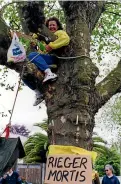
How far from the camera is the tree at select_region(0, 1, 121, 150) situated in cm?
538

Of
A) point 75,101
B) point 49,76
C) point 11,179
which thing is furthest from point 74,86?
point 11,179

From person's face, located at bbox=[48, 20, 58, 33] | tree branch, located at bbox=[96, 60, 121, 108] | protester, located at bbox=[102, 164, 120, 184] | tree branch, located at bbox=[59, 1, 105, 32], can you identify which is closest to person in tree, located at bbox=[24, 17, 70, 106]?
person's face, located at bbox=[48, 20, 58, 33]

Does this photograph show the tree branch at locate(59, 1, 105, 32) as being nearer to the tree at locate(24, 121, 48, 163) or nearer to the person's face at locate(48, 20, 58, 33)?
the person's face at locate(48, 20, 58, 33)

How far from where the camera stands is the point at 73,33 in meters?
5.92

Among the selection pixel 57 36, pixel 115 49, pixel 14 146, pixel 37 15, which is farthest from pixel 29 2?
pixel 115 49

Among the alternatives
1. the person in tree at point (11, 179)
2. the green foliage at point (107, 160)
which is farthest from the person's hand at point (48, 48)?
the green foliage at point (107, 160)

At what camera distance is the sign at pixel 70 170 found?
4.82 metres

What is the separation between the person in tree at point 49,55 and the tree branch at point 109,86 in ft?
2.49

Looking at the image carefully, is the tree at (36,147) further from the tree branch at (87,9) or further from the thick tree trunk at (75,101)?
the thick tree trunk at (75,101)

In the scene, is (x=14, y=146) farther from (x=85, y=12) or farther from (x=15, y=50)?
(x=85, y=12)

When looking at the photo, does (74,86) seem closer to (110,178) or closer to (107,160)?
(110,178)

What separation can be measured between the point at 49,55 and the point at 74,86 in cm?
58

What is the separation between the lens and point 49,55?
5.71 meters

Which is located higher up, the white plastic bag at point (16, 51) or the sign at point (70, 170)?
the white plastic bag at point (16, 51)
